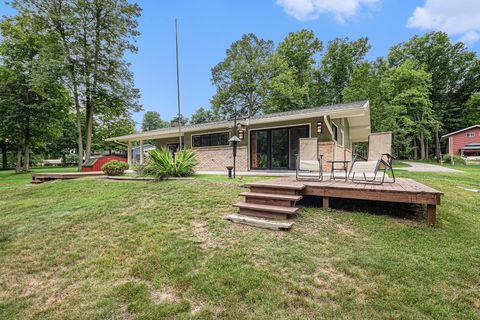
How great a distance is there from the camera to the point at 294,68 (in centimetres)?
2455

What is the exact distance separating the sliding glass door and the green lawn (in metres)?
5.58

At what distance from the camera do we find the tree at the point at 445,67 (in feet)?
91.0

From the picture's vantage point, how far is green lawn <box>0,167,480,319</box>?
1.97 m

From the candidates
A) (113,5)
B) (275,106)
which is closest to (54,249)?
(113,5)

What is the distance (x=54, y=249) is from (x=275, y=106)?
21.6 meters

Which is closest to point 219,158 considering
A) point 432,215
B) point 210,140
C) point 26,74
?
point 210,140

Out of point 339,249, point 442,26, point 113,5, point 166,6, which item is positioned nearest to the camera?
point 339,249

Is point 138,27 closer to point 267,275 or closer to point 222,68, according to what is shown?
point 222,68

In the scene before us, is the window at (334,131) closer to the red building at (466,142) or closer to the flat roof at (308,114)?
the flat roof at (308,114)

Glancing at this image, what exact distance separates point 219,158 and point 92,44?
13.2m

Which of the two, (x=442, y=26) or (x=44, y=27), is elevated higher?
(x=442, y=26)

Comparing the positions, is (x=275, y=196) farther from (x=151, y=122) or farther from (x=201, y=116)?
(x=151, y=122)

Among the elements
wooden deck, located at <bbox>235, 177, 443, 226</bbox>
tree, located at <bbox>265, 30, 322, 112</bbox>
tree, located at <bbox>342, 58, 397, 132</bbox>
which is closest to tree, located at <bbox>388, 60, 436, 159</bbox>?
tree, located at <bbox>342, 58, 397, 132</bbox>

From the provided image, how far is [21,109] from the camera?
1512cm
